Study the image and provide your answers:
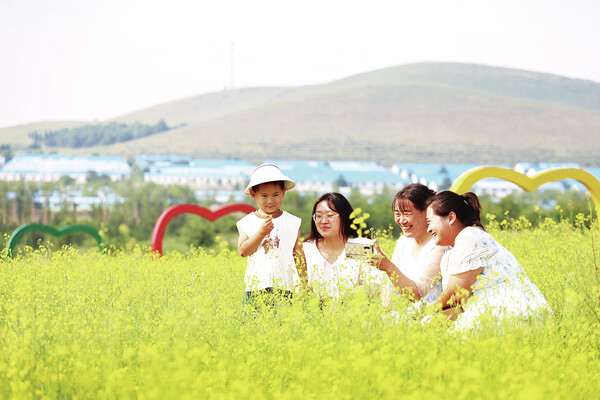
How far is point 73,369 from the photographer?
3.14 metres

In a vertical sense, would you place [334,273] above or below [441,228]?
below

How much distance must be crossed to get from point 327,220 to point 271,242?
49cm

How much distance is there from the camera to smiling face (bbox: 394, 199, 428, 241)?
15.2 feet

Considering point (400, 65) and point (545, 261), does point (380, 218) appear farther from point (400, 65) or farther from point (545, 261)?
point (400, 65)

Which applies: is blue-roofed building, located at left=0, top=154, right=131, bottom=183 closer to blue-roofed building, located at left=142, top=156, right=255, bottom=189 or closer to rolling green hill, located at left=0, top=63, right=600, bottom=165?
blue-roofed building, located at left=142, top=156, right=255, bottom=189

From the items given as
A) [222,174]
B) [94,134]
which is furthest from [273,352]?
[94,134]

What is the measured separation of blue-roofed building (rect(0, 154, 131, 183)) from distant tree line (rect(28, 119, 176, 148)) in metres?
11.3

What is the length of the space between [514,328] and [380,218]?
10159mm

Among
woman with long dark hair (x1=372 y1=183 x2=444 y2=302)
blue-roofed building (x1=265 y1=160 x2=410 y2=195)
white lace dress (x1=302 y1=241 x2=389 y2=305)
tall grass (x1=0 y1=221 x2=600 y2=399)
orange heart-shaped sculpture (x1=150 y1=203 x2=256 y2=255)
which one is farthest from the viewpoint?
blue-roofed building (x1=265 y1=160 x2=410 y2=195)

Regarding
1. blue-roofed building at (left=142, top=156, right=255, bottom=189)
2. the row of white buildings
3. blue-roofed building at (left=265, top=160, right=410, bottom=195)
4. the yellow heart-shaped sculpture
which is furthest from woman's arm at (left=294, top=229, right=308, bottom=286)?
blue-roofed building at (left=142, top=156, right=255, bottom=189)

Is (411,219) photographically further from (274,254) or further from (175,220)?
(175,220)

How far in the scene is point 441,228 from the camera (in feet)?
13.5

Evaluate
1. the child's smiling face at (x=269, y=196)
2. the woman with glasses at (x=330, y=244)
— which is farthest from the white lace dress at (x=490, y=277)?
the child's smiling face at (x=269, y=196)

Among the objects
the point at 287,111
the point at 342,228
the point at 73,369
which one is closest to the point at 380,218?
the point at 342,228
